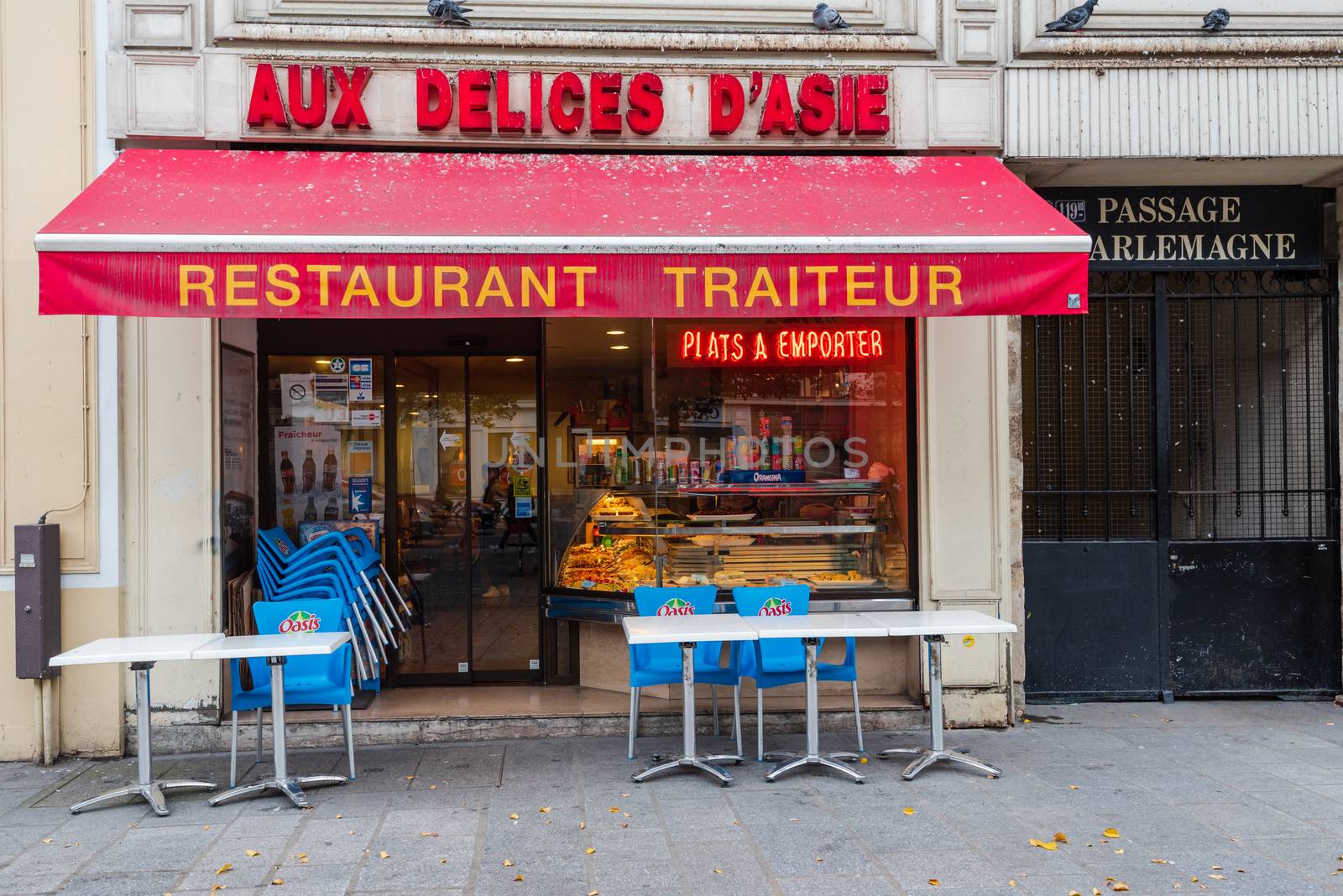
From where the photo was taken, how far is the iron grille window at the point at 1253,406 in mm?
8000

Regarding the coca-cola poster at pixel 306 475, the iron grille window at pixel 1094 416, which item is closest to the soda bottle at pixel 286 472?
the coca-cola poster at pixel 306 475

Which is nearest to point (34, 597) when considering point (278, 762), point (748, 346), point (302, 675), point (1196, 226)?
point (302, 675)

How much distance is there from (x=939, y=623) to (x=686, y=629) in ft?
5.04

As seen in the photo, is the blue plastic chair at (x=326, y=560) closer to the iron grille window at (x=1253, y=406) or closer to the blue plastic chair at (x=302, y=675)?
the blue plastic chair at (x=302, y=675)

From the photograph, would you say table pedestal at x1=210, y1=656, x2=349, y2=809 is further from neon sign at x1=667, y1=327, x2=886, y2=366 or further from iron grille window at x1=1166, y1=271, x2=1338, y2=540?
iron grille window at x1=1166, y1=271, x2=1338, y2=540

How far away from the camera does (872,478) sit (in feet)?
25.6

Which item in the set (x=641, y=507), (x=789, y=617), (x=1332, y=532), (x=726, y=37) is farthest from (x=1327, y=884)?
(x=726, y=37)

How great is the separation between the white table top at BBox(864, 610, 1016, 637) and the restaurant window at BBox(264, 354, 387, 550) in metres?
4.03

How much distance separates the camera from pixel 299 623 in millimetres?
6387

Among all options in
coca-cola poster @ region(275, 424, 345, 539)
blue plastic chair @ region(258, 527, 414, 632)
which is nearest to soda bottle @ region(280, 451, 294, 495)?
coca-cola poster @ region(275, 424, 345, 539)

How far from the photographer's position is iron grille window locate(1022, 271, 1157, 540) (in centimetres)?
792

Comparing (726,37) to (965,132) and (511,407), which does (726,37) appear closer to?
(965,132)

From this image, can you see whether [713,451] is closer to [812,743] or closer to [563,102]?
[812,743]

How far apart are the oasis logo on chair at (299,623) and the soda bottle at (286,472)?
6.18ft
